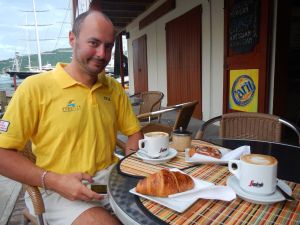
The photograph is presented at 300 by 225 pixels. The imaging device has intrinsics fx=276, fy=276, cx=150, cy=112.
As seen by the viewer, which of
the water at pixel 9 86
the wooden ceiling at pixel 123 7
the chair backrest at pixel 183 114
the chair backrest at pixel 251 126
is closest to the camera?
the chair backrest at pixel 251 126

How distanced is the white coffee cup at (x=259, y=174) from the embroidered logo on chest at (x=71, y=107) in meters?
0.80

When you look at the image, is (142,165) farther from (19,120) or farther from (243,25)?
(243,25)

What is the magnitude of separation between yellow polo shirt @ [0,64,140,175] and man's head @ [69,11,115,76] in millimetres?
112

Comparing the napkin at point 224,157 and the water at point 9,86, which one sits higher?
the napkin at point 224,157

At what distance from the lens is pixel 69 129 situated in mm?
1274

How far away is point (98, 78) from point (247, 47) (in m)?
2.76

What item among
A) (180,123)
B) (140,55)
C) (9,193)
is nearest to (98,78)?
(180,123)

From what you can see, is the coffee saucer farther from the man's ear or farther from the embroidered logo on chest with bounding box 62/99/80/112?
the man's ear

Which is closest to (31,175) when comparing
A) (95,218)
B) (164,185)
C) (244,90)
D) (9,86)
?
(95,218)

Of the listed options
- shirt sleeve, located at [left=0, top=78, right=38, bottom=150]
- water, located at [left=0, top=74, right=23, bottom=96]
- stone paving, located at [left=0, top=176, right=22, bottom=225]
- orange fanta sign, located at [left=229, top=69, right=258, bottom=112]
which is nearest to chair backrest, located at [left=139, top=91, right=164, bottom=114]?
orange fanta sign, located at [left=229, top=69, right=258, bottom=112]

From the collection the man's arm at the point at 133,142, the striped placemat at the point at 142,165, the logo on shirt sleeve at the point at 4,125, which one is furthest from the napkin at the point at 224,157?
the logo on shirt sleeve at the point at 4,125

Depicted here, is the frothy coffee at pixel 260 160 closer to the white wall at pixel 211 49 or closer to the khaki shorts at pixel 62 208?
the khaki shorts at pixel 62 208

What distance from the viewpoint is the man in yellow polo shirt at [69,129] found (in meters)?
1.13

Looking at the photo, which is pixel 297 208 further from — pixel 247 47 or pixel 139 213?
pixel 247 47
